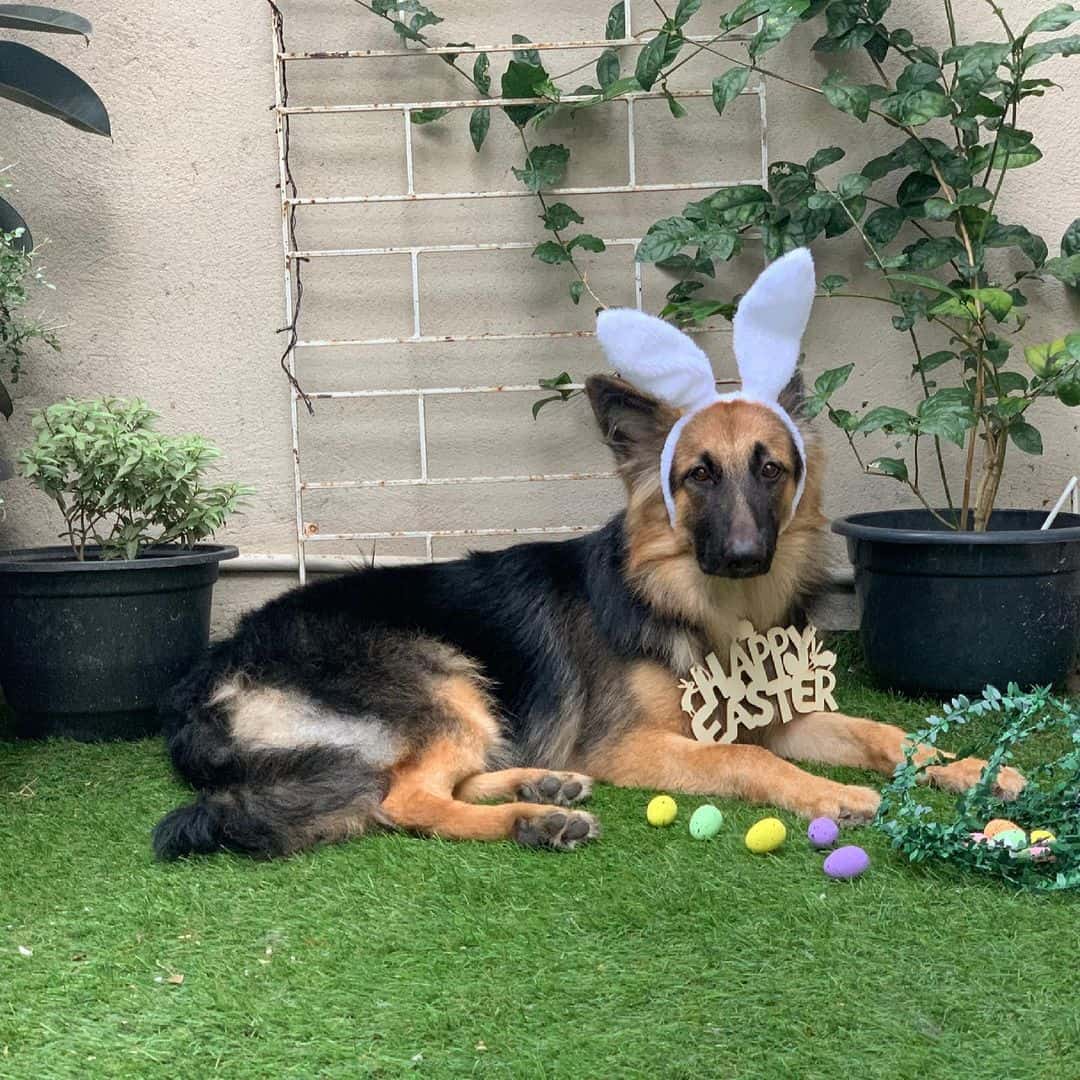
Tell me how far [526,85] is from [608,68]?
0.27 metres

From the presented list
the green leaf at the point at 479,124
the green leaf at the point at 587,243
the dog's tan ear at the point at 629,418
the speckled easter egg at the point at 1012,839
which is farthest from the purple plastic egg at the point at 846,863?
the green leaf at the point at 479,124

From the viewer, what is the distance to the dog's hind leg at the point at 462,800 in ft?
8.48

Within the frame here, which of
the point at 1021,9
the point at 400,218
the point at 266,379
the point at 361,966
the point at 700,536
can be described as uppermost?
A: the point at 1021,9

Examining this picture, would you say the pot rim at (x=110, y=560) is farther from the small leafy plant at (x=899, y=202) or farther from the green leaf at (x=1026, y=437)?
the green leaf at (x=1026, y=437)

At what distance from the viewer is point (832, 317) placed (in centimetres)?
426

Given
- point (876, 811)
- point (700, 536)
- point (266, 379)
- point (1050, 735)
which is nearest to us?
point (876, 811)

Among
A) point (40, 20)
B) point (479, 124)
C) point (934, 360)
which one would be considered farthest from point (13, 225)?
point (934, 360)

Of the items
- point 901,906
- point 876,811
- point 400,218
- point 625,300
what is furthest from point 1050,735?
point 400,218

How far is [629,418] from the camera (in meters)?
3.17

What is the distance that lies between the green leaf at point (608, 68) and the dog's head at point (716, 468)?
130 cm

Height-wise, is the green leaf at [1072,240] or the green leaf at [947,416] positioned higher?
the green leaf at [1072,240]

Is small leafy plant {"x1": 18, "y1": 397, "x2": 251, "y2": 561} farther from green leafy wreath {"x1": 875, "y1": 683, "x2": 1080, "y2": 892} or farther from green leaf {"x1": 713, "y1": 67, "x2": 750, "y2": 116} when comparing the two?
green leafy wreath {"x1": 875, "y1": 683, "x2": 1080, "y2": 892}

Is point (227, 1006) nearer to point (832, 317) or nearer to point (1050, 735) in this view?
point (1050, 735)

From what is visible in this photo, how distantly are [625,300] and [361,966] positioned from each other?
282 centimetres
